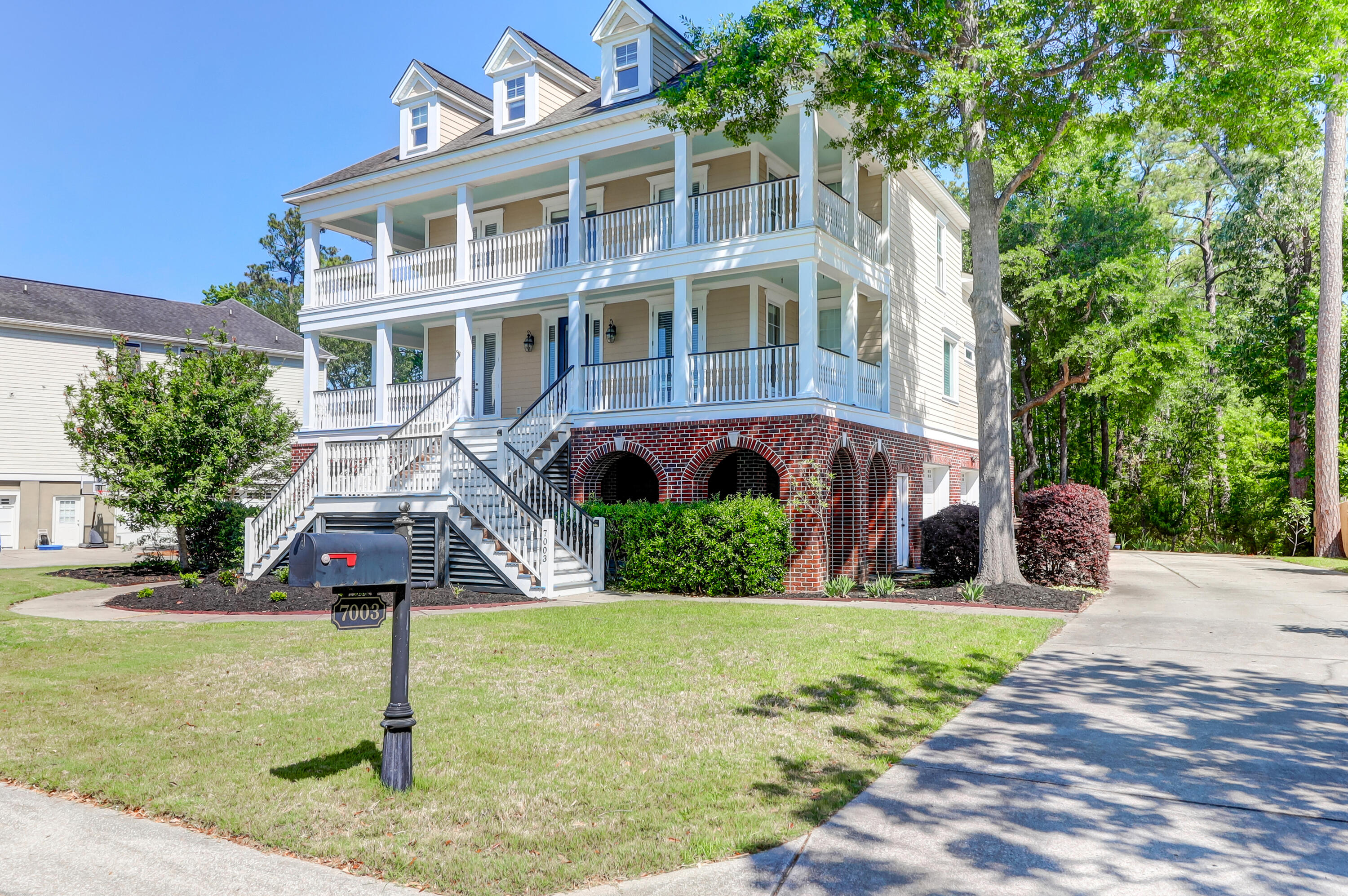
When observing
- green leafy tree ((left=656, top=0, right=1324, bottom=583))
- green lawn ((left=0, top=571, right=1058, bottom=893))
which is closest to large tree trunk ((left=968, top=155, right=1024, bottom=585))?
green leafy tree ((left=656, top=0, right=1324, bottom=583))

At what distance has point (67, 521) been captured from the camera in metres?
31.5

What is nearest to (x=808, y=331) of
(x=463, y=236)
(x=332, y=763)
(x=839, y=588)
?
(x=839, y=588)

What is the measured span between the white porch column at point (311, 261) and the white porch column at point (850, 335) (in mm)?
12478

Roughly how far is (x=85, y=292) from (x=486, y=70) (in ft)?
80.0

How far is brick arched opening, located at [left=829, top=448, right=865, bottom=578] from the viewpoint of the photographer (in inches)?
640

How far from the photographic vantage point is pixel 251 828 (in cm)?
409

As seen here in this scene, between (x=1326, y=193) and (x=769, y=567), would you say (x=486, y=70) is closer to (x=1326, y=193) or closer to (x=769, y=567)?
(x=769, y=567)

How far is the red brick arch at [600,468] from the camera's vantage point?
15.9 meters

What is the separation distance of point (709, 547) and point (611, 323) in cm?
762

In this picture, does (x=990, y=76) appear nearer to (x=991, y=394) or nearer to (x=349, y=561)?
(x=991, y=394)

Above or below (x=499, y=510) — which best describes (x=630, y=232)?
above

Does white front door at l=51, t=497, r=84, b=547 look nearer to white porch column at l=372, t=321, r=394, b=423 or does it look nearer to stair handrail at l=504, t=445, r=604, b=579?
white porch column at l=372, t=321, r=394, b=423

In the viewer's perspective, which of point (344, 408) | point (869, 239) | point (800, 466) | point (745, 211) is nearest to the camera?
point (800, 466)

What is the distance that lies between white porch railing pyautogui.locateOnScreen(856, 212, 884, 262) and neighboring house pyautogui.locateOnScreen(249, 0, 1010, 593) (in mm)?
72
